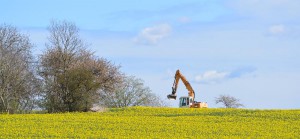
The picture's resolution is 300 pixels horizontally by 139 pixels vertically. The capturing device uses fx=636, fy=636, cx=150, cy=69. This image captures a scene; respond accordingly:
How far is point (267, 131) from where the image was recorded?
4116 cm

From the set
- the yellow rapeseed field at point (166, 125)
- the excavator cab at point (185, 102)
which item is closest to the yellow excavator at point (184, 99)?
the excavator cab at point (185, 102)

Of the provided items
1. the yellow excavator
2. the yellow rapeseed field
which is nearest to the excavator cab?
the yellow excavator

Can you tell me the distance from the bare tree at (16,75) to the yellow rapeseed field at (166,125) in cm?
1157

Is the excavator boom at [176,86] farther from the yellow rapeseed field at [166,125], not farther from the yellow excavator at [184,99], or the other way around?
the yellow rapeseed field at [166,125]

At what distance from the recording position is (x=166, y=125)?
43531mm

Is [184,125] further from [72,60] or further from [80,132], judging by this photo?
[72,60]

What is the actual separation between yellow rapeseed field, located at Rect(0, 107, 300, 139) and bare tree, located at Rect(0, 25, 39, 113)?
11.6 meters

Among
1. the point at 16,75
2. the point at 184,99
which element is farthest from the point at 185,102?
the point at 16,75

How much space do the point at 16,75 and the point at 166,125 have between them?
23.7 m

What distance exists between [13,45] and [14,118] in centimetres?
1680

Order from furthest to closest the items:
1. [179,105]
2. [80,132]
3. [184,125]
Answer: [179,105]
[184,125]
[80,132]

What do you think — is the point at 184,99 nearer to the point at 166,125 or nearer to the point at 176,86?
the point at 176,86

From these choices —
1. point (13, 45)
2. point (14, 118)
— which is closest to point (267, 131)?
point (14, 118)

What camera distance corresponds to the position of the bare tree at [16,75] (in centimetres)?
6191
